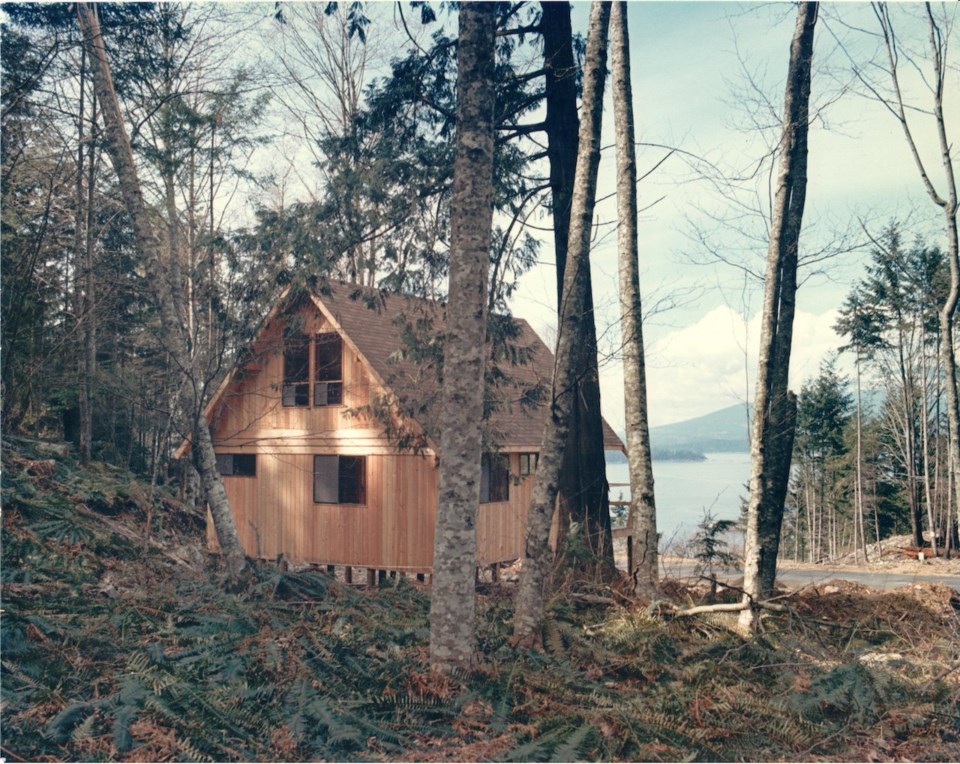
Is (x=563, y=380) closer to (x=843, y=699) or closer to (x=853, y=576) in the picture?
(x=843, y=699)

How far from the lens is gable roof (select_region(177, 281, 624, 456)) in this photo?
13617mm

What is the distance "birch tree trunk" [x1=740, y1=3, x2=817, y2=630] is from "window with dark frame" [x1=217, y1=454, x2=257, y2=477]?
1346 centimetres

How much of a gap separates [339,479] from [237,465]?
3628 millimetres

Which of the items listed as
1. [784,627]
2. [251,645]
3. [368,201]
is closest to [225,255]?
[368,201]

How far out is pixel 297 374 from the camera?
723 inches

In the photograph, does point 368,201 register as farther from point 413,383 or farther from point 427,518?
point 427,518

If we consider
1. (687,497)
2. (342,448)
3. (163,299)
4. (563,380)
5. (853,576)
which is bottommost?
(687,497)

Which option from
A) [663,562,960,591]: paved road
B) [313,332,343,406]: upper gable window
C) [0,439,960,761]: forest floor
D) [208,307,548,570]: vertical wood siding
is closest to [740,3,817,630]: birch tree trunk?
[0,439,960,761]: forest floor

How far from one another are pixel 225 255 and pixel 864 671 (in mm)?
11240

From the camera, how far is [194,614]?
7867 mm

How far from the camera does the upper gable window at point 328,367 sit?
17969 millimetres

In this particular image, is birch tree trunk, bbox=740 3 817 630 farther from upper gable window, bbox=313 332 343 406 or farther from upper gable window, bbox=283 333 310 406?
upper gable window, bbox=283 333 310 406

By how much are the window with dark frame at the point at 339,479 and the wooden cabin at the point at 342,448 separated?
1.0 inches

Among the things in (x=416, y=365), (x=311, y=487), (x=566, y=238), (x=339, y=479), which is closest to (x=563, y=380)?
(x=566, y=238)
